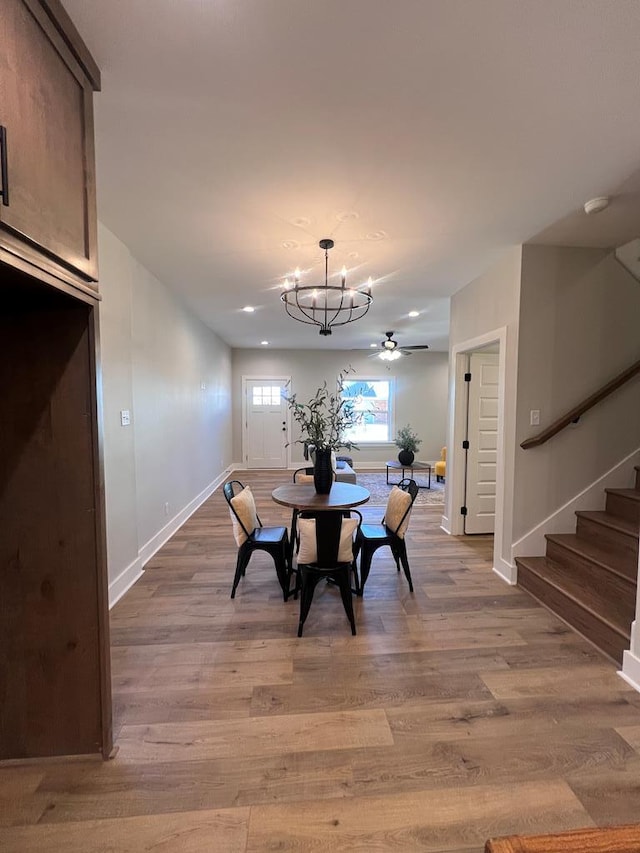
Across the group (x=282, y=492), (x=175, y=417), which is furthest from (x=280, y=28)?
(x=175, y=417)

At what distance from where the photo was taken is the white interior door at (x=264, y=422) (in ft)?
26.7

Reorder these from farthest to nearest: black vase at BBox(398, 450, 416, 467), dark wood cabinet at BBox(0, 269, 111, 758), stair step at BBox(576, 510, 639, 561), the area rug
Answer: black vase at BBox(398, 450, 416, 467), the area rug, stair step at BBox(576, 510, 639, 561), dark wood cabinet at BBox(0, 269, 111, 758)

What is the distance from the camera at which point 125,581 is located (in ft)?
9.34

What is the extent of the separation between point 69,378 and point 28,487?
0.46 m

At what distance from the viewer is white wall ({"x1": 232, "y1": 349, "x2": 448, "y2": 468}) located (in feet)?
26.6

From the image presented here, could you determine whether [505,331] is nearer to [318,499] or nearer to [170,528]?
[318,499]

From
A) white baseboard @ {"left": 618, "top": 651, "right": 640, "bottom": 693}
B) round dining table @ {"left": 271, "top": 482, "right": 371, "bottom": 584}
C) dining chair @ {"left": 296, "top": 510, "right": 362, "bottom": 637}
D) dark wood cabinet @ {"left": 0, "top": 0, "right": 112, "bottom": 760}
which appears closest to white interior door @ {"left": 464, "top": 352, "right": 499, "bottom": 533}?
round dining table @ {"left": 271, "top": 482, "right": 371, "bottom": 584}

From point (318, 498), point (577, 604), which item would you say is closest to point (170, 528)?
point (318, 498)

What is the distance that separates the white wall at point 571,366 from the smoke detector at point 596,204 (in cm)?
65

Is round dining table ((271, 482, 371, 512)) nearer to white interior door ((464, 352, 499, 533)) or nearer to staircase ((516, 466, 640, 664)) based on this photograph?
staircase ((516, 466, 640, 664))

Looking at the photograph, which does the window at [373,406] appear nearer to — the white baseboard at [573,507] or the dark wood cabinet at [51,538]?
the white baseboard at [573,507]

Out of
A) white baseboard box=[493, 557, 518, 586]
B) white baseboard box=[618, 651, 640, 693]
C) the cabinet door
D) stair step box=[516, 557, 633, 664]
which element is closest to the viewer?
the cabinet door

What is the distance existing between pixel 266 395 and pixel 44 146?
Answer: 7038mm

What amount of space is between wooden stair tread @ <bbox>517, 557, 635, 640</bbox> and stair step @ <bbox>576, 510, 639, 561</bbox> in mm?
327
